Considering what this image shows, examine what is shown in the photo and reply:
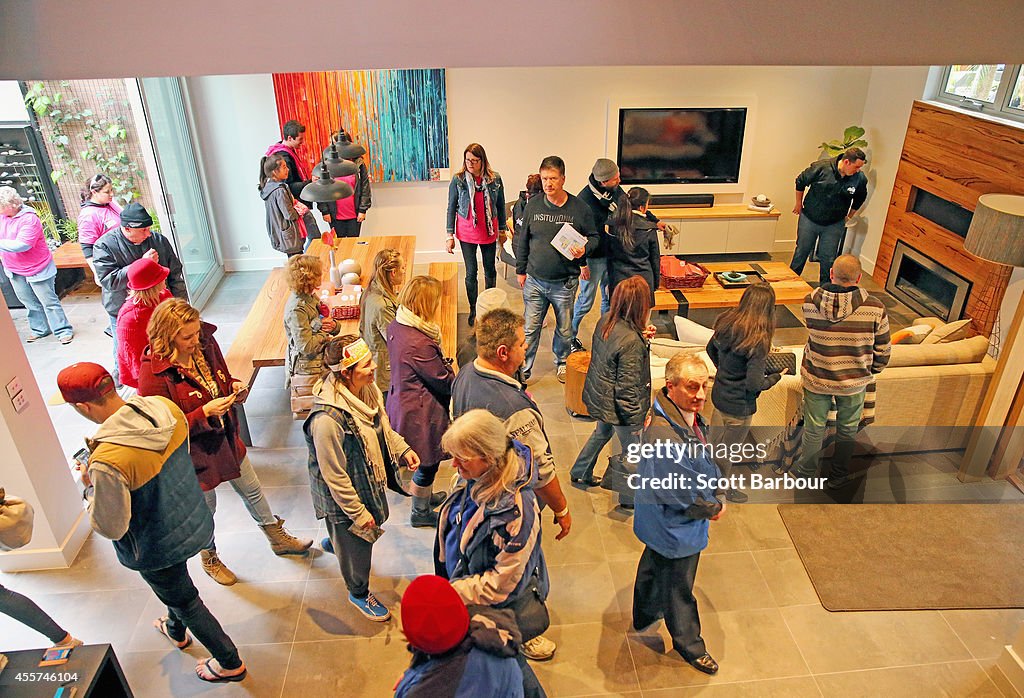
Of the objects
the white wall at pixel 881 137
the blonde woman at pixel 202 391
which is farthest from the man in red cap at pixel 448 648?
the white wall at pixel 881 137

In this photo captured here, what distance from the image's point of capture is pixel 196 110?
6.61m

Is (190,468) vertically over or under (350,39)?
under

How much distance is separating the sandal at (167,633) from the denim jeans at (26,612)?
15.3 inches

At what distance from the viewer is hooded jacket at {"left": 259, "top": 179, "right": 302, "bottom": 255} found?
5480 millimetres

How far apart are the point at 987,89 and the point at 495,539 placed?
19.7ft

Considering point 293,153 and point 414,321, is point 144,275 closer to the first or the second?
point 414,321

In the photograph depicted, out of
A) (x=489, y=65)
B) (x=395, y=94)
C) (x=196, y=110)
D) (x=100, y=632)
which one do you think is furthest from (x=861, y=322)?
(x=196, y=110)

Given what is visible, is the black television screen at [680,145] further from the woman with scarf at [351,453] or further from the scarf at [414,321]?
the woman with scarf at [351,453]

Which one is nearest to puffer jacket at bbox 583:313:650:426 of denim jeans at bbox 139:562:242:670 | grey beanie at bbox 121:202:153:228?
denim jeans at bbox 139:562:242:670

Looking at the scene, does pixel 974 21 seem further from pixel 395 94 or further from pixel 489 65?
pixel 395 94

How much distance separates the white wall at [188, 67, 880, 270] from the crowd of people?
2.75m

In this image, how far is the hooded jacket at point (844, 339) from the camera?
11.5 feet

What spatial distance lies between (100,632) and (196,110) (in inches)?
201

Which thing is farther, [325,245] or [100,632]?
[325,245]
